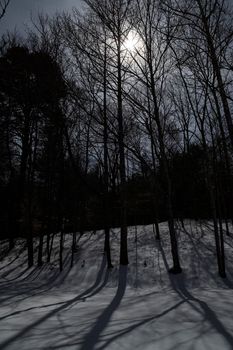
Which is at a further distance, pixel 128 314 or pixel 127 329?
pixel 128 314

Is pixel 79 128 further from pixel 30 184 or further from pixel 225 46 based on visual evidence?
pixel 225 46

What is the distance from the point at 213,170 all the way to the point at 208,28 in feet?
17.4

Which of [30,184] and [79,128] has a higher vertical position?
[79,128]

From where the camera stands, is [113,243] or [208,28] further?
[113,243]

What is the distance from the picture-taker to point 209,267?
12.6 m

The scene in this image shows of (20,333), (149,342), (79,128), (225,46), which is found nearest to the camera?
(149,342)

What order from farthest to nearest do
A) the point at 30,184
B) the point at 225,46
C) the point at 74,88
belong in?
1. the point at 30,184
2. the point at 74,88
3. the point at 225,46

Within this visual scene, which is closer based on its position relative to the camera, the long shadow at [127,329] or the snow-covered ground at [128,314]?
the long shadow at [127,329]

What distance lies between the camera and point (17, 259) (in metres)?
17.9

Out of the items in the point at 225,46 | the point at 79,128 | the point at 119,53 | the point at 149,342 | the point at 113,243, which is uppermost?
the point at 119,53

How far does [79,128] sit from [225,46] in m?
10.1

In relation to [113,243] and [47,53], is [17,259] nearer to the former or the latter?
[113,243]

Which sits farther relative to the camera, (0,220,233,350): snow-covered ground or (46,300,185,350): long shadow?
(0,220,233,350): snow-covered ground

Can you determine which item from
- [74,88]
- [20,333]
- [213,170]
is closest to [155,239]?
[213,170]
